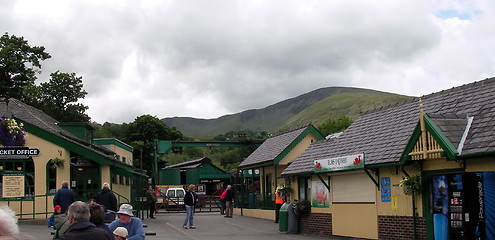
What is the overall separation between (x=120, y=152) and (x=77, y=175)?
67.2 feet

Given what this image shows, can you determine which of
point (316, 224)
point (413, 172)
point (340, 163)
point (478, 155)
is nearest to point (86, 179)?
point (316, 224)

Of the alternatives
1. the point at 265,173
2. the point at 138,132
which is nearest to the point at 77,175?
the point at 265,173

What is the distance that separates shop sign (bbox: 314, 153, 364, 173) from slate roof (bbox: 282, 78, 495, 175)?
23cm

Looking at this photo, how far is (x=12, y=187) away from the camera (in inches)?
937

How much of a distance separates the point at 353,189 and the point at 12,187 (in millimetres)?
13065

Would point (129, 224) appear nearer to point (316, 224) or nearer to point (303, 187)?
point (316, 224)

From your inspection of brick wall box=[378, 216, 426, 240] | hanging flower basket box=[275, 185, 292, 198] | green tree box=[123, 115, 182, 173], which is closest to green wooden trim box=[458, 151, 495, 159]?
brick wall box=[378, 216, 426, 240]

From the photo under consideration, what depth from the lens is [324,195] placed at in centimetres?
2069

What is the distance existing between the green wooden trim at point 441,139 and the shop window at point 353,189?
4.06m

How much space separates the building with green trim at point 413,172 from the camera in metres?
13.5

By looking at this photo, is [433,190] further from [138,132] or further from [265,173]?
[138,132]

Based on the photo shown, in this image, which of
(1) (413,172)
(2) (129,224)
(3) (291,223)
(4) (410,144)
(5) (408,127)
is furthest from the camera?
(3) (291,223)

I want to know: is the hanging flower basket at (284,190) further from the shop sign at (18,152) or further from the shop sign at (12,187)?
the shop sign at (12,187)

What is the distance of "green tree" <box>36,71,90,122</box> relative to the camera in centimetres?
6781
